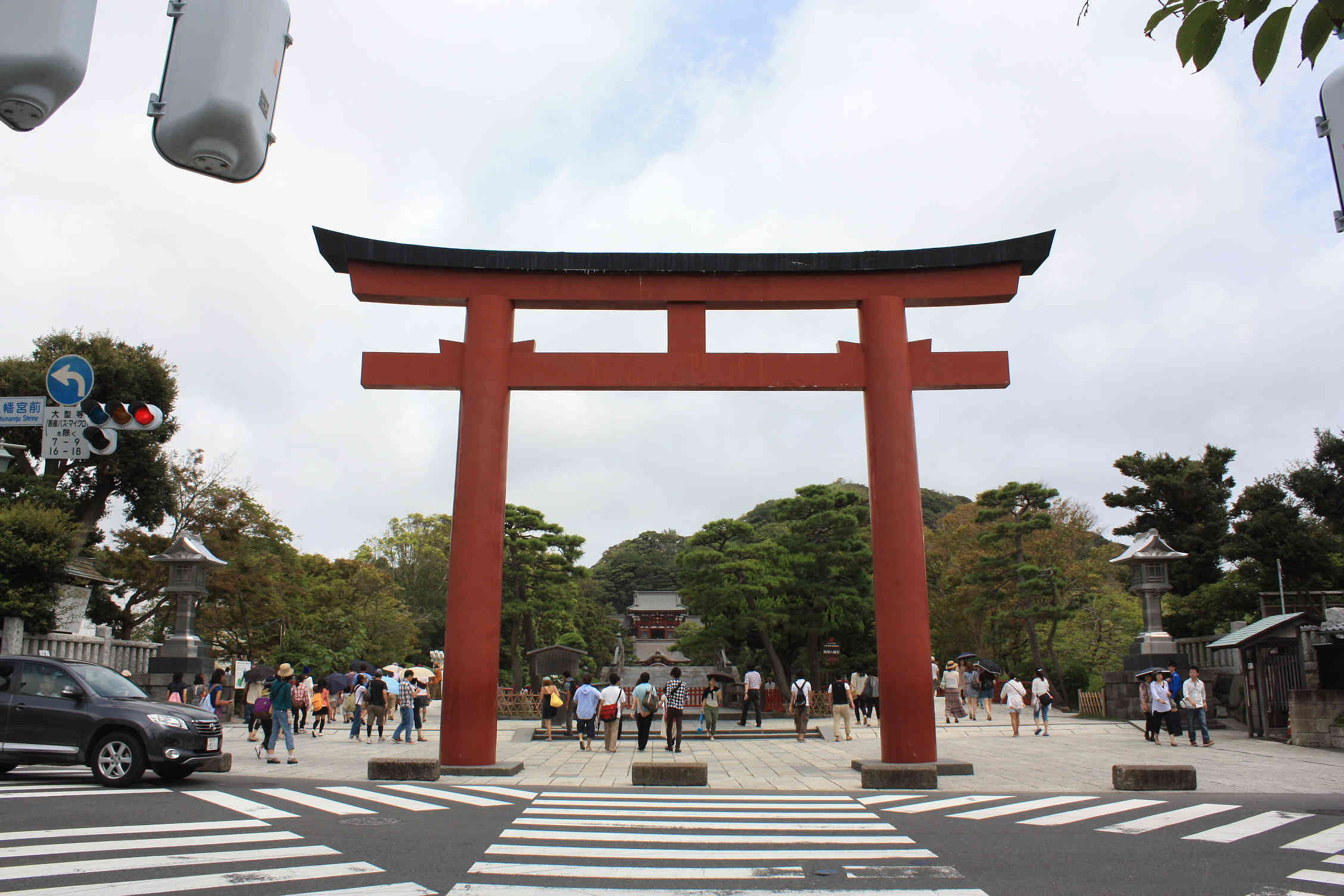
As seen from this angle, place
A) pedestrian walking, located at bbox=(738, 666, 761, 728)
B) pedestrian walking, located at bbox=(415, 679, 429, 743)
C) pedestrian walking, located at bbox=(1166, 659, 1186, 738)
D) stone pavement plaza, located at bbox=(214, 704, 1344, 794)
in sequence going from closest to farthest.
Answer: stone pavement plaza, located at bbox=(214, 704, 1344, 794), pedestrian walking, located at bbox=(1166, 659, 1186, 738), pedestrian walking, located at bbox=(415, 679, 429, 743), pedestrian walking, located at bbox=(738, 666, 761, 728)

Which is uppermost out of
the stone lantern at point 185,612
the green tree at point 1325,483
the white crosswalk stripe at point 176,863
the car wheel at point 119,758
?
the green tree at point 1325,483

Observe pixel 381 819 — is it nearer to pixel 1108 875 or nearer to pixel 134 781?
pixel 134 781

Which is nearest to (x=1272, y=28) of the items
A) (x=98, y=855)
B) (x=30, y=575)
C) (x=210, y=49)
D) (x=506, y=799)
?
(x=210, y=49)

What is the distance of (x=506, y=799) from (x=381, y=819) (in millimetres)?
2075

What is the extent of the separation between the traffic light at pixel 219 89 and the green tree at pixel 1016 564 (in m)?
27.9

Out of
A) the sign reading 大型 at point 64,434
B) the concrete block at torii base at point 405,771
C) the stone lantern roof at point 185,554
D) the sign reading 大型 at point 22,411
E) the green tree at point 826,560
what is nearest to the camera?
the sign reading 大型 at point 64,434

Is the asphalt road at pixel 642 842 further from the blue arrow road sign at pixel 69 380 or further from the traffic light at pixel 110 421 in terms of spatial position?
the blue arrow road sign at pixel 69 380

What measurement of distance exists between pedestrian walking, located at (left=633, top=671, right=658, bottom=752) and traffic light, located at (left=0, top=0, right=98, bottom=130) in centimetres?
1590

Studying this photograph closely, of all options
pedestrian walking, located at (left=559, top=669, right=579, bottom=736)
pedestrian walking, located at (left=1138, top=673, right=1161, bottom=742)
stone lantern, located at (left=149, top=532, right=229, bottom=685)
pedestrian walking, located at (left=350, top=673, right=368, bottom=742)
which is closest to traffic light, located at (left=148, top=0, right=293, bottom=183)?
pedestrian walking, located at (left=1138, top=673, right=1161, bottom=742)

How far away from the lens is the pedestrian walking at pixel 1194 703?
16484mm

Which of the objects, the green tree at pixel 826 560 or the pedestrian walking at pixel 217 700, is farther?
the green tree at pixel 826 560

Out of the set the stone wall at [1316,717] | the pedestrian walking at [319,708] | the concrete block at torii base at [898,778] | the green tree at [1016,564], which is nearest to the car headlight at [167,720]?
the concrete block at torii base at [898,778]

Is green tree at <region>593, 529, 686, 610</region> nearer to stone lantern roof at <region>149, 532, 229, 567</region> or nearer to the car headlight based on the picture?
stone lantern roof at <region>149, 532, 229, 567</region>

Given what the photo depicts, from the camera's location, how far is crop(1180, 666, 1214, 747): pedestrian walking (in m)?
16.5
